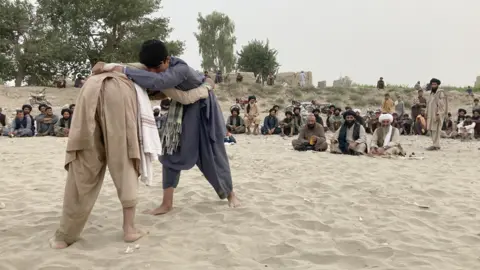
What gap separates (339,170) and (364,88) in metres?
23.2

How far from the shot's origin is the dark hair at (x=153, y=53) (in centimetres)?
343

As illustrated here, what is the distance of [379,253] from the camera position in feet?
10.1

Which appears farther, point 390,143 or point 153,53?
→ point 390,143

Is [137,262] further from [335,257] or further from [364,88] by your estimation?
[364,88]

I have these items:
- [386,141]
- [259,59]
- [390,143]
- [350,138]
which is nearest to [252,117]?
[350,138]

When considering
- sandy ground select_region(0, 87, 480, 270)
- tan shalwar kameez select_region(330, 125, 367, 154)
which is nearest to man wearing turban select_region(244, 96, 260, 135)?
tan shalwar kameez select_region(330, 125, 367, 154)

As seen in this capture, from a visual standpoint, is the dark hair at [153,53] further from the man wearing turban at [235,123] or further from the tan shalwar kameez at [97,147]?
the man wearing turban at [235,123]

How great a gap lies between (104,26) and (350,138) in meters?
24.2

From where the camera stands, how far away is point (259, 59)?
4147 cm

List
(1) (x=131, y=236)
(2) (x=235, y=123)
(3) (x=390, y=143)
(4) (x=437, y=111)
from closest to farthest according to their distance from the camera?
(1) (x=131, y=236), (3) (x=390, y=143), (4) (x=437, y=111), (2) (x=235, y=123)

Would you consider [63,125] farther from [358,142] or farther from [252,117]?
[358,142]

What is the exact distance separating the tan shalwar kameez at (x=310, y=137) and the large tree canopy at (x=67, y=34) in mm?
20604

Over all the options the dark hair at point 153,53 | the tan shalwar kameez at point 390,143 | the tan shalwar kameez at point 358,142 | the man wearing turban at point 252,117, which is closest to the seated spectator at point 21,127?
the man wearing turban at point 252,117

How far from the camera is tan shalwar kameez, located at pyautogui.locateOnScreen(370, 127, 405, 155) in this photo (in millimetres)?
8609
